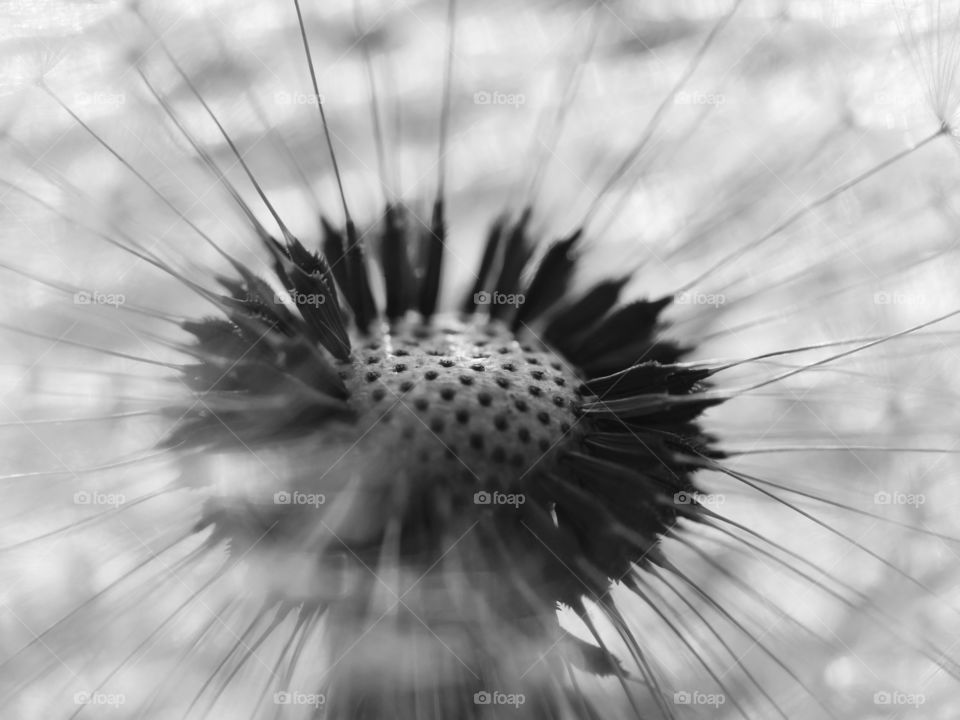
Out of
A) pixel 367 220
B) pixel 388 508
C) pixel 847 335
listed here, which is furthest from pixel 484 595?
pixel 847 335

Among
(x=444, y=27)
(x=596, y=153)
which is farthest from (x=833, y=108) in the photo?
(x=444, y=27)

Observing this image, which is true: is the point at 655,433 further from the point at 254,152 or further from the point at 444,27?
the point at 444,27

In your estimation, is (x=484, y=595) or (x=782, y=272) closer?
(x=484, y=595)

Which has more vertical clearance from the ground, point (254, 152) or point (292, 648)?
point (254, 152)

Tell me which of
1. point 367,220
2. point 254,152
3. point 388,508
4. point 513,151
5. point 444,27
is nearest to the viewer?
point 388,508

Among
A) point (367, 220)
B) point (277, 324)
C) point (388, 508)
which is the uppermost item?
point (367, 220)

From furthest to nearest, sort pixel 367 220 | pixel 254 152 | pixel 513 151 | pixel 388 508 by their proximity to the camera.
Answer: pixel 513 151 → pixel 254 152 → pixel 367 220 → pixel 388 508
